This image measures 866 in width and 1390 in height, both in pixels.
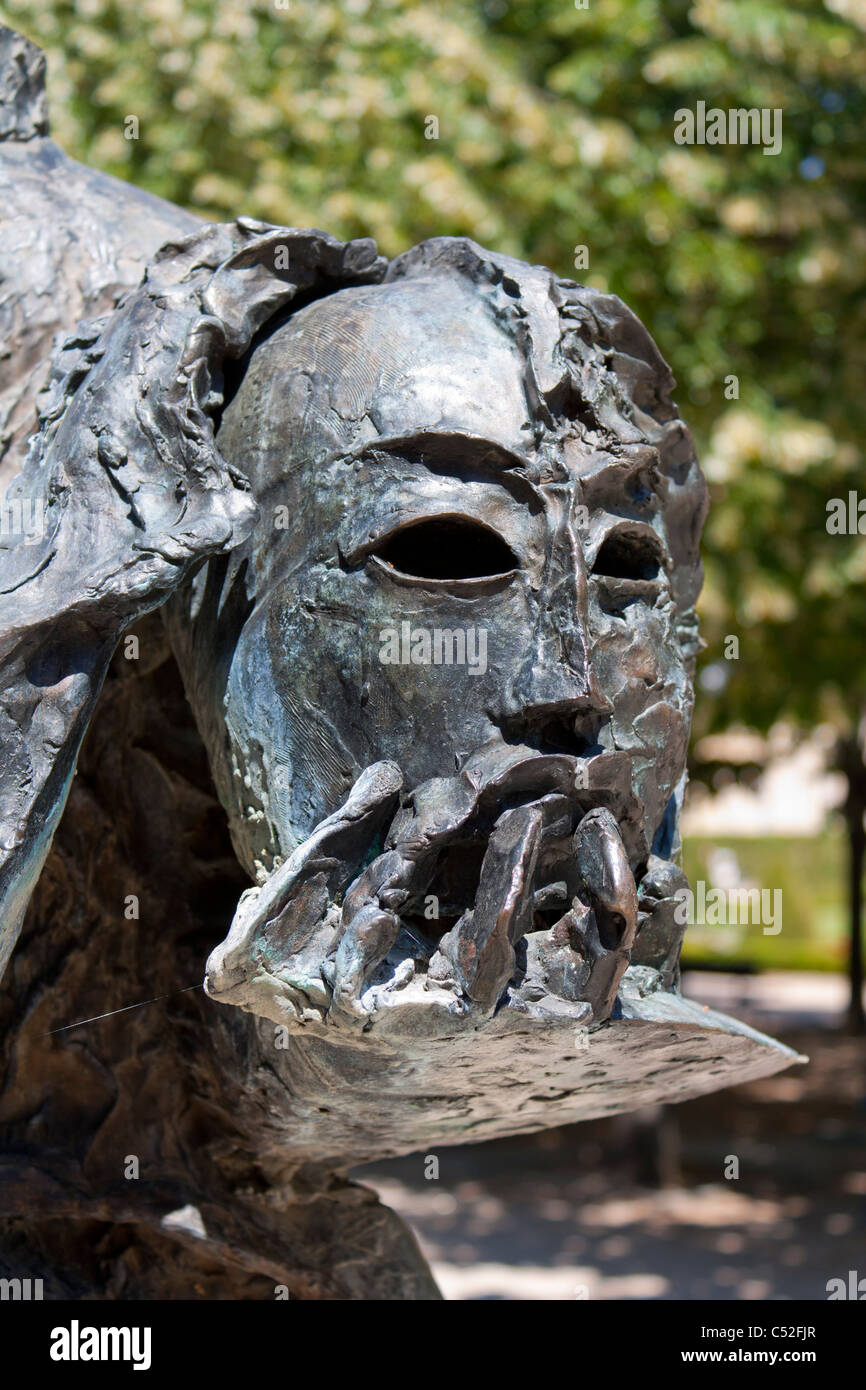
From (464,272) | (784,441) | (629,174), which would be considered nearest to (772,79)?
(629,174)

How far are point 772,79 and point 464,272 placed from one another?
4.54 m

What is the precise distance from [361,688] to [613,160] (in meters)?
4.67

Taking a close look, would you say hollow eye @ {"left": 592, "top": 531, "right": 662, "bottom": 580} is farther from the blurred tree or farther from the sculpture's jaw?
the blurred tree

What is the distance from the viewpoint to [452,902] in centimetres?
188

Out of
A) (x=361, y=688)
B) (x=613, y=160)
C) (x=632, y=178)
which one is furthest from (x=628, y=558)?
(x=632, y=178)

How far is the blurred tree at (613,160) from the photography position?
6.00 m

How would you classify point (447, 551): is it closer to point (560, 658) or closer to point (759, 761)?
point (560, 658)

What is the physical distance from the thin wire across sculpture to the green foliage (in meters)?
3.86

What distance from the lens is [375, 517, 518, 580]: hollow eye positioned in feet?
6.30

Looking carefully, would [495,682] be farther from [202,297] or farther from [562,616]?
[202,297]

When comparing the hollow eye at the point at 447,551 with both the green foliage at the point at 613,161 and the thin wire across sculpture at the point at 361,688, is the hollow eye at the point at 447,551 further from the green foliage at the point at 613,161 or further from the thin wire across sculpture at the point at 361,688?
the green foliage at the point at 613,161

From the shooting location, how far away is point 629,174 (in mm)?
6105

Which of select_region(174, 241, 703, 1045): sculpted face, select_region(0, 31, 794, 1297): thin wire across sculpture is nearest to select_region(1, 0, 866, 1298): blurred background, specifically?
select_region(0, 31, 794, 1297): thin wire across sculpture

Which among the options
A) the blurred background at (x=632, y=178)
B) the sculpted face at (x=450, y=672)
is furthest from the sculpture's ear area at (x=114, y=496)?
the blurred background at (x=632, y=178)
